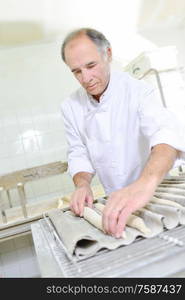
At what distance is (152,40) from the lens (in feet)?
12.3

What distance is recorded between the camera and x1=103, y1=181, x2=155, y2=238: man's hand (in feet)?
2.25

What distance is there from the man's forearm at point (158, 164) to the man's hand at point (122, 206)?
0.05 m

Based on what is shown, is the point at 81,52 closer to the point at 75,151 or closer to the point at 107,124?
the point at 107,124

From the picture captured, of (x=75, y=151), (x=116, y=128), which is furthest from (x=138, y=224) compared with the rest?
(x=75, y=151)

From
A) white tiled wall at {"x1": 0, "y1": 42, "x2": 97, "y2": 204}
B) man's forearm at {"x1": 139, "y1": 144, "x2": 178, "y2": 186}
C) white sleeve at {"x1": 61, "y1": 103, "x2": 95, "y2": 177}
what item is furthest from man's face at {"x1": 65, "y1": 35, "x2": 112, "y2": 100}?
white tiled wall at {"x1": 0, "y1": 42, "x2": 97, "y2": 204}

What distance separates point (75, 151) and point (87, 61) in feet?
1.49

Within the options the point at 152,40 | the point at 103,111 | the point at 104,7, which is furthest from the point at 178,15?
the point at 103,111

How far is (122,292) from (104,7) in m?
2.92

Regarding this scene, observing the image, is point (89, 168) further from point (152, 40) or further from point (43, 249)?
point (152, 40)

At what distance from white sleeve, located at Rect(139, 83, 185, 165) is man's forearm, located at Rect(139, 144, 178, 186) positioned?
1.2 inches

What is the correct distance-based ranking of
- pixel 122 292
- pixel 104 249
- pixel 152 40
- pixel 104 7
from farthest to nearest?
1. pixel 152 40
2. pixel 104 7
3. pixel 104 249
4. pixel 122 292

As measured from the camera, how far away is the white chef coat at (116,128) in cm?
123

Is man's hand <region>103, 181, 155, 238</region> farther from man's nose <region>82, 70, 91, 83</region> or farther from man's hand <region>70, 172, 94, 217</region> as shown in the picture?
man's nose <region>82, 70, 91, 83</region>

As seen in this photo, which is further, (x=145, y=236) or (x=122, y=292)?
(x=145, y=236)
